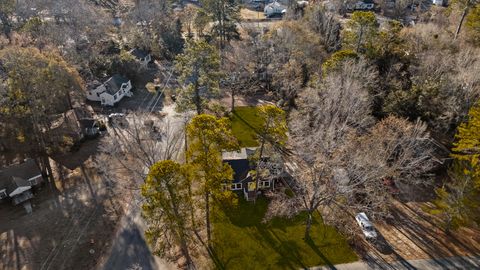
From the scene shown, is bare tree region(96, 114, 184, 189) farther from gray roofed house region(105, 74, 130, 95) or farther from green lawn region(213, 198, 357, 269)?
green lawn region(213, 198, 357, 269)

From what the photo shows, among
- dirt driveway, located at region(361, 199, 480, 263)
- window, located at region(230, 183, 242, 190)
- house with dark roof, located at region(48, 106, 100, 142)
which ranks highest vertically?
house with dark roof, located at region(48, 106, 100, 142)

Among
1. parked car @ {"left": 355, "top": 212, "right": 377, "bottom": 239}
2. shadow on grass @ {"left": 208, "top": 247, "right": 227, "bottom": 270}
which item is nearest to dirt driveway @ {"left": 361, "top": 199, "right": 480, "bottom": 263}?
parked car @ {"left": 355, "top": 212, "right": 377, "bottom": 239}

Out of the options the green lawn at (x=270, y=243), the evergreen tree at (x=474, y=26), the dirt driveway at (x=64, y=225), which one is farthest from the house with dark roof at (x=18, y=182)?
the evergreen tree at (x=474, y=26)

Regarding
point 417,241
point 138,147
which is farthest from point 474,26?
point 138,147

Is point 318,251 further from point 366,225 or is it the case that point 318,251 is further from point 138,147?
point 138,147

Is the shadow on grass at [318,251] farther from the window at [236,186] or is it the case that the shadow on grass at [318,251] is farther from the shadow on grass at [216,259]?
the window at [236,186]

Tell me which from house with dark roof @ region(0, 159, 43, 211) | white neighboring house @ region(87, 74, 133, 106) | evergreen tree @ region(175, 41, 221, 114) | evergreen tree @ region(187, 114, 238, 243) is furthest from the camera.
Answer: white neighboring house @ region(87, 74, 133, 106)
